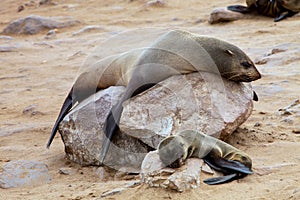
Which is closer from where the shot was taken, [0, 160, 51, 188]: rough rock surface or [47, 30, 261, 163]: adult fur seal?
[0, 160, 51, 188]: rough rock surface

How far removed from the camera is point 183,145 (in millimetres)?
3170

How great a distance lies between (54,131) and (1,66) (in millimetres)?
3925

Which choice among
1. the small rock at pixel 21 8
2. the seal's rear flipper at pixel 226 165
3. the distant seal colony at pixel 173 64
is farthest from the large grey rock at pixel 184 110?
the small rock at pixel 21 8

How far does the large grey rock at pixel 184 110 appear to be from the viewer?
3.80 metres

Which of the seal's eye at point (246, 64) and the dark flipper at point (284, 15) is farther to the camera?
the dark flipper at point (284, 15)

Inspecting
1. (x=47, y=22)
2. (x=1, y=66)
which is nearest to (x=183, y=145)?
(x=1, y=66)

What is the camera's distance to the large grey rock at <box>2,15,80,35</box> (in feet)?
34.0

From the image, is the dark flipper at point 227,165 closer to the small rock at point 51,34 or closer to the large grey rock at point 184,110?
the large grey rock at point 184,110

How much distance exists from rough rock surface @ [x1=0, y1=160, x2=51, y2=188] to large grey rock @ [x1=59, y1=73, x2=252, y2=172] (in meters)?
0.28

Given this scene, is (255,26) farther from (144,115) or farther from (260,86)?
(144,115)

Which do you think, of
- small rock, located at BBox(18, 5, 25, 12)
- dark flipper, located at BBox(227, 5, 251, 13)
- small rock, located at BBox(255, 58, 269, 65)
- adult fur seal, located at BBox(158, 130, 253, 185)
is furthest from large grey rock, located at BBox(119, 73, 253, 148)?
small rock, located at BBox(18, 5, 25, 12)

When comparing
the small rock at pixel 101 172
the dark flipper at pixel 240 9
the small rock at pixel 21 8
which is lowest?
the small rock at pixel 21 8

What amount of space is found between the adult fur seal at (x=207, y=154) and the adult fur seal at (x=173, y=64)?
0.79 m

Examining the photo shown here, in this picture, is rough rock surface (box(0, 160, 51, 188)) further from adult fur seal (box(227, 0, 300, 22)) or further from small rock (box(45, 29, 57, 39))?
small rock (box(45, 29, 57, 39))
